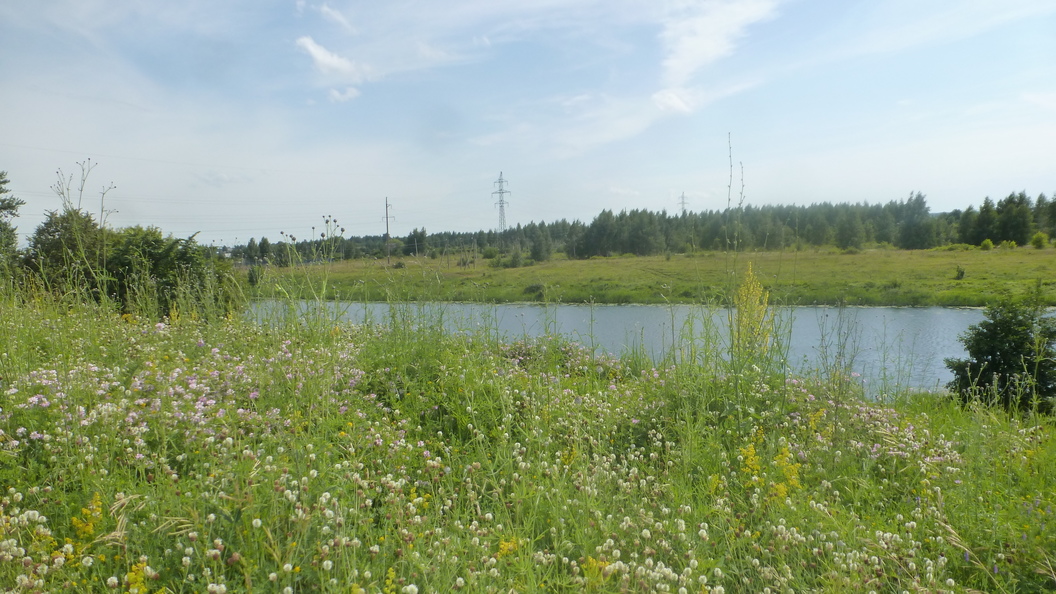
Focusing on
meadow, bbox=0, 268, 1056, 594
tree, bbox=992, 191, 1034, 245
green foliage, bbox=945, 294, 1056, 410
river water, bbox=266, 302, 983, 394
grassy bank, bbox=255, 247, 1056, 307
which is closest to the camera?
meadow, bbox=0, 268, 1056, 594

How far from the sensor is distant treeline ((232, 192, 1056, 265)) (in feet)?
19.1

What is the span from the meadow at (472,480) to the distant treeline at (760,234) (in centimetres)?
137

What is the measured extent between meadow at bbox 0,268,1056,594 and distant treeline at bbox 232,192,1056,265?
4.48 feet

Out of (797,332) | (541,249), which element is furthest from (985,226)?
(797,332)

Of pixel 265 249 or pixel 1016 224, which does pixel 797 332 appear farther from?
pixel 1016 224

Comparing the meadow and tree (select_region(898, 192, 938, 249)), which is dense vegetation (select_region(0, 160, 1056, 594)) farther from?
tree (select_region(898, 192, 938, 249))

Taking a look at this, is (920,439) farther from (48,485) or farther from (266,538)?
(48,485)

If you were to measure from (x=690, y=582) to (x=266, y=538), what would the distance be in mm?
1513

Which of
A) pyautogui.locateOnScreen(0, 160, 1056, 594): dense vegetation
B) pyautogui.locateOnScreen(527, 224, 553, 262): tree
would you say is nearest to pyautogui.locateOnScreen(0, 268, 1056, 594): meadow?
pyautogui.locateOnScreen(0, 160, 1056, 594): dense vegetation

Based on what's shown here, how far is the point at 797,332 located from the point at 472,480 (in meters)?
11.3

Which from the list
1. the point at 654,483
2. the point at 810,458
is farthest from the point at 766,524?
the point at 810,458

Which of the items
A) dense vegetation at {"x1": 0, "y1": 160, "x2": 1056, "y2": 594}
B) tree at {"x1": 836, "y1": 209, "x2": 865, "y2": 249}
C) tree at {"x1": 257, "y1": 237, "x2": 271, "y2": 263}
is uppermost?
tree at {"x1": 836, "y1": 209, "x2": 865, "y2": 249}

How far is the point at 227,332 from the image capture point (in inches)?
219

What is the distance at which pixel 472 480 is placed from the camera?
2.92 m
